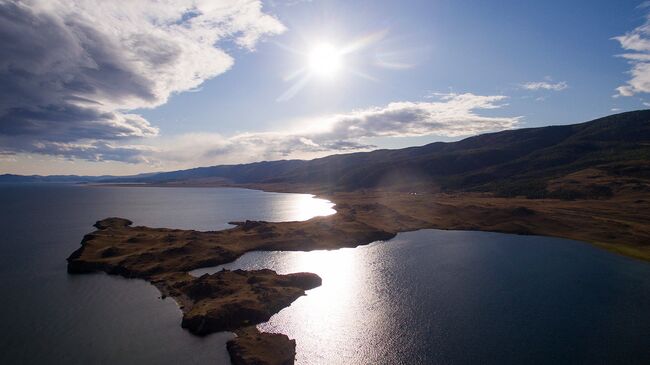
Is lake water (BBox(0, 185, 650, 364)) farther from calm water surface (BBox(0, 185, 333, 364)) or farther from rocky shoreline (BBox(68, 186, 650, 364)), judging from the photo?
rocky shoreline (BBox(68, 186, 650, 364))

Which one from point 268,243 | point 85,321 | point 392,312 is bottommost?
point 392,312

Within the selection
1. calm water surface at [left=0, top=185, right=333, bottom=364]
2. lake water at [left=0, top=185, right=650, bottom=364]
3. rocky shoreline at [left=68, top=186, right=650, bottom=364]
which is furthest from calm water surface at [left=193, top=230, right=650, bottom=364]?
calm water surface at [left=0, top=185, right=333, bottom=364]

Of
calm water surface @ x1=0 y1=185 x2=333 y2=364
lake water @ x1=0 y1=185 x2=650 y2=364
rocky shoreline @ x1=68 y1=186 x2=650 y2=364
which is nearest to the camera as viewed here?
calm water surface @ x1=0 y1=185 x2=333 y2=364

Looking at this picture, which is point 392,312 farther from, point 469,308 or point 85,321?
point 85,321

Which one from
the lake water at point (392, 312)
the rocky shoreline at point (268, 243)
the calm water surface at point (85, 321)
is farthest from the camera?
the rocky shoreline at point (268, 243)

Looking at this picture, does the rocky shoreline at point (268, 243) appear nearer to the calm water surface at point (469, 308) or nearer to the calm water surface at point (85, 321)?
the calm water surface at point (85, 321)

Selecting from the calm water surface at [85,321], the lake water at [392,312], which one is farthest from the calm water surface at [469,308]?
the calm water surface at [85,321]

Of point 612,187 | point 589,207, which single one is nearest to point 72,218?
point 589,207

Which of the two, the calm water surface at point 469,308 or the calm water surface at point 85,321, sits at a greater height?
the calm water surface at point 85,321

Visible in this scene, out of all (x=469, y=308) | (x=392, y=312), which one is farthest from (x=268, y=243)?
(x=469, y=308)
